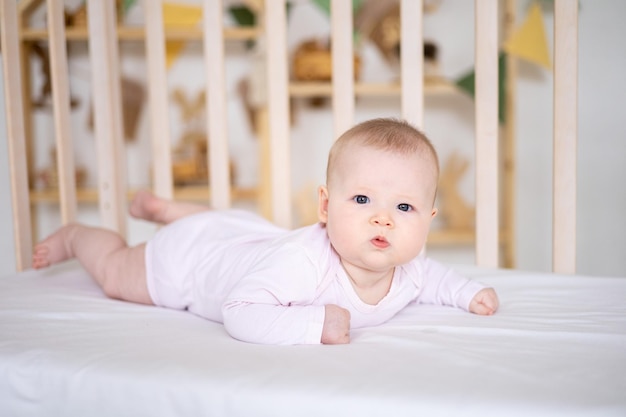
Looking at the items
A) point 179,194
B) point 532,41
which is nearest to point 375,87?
point 532,41

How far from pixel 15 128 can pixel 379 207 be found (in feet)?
2.96

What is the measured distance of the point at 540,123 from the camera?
241cm

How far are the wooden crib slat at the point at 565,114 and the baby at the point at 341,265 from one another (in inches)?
12.1

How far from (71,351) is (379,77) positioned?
195 centimetres

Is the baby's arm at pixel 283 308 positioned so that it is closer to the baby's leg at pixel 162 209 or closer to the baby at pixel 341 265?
the baby at pixel 341 265

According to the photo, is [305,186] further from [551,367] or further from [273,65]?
[551,367]

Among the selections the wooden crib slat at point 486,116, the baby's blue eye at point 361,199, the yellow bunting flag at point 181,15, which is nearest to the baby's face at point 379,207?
the baby's blue eye at point 361,199

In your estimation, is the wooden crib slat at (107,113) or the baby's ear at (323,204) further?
the wooden crib slat at (107,113)

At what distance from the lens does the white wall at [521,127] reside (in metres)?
2.27

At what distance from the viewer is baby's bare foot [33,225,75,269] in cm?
125

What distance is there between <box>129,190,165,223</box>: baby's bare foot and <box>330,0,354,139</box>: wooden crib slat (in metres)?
0.38

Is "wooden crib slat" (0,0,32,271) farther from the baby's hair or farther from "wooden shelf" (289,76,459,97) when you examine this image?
"wooden shelf" (289,76,459,97)

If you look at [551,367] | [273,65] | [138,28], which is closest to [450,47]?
[138,28]

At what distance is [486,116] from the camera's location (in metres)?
1.26
